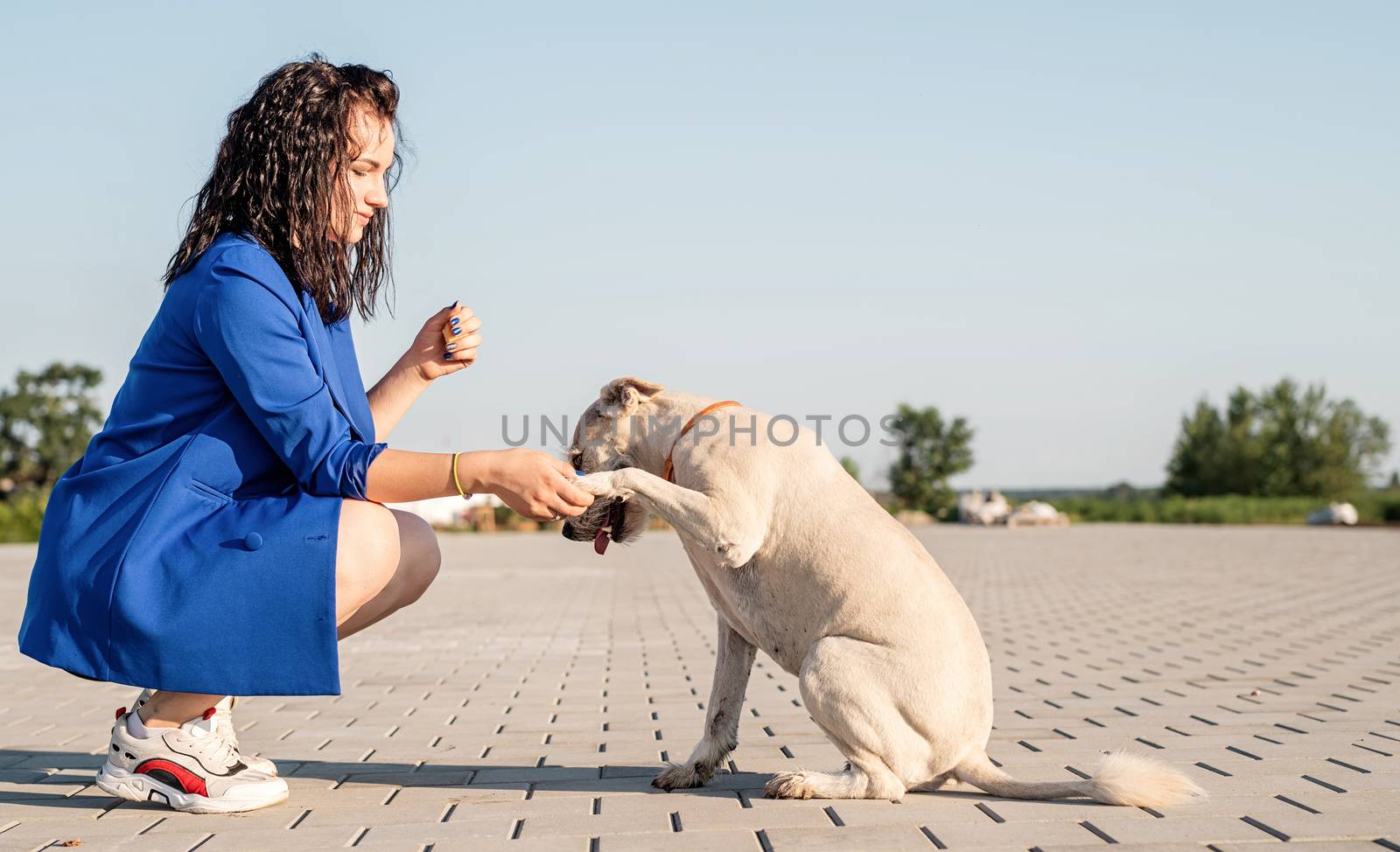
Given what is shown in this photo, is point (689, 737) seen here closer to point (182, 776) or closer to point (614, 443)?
point (614, 443)

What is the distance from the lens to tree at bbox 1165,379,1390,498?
201 feet

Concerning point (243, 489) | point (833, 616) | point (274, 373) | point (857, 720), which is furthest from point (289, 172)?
point (857, 720)

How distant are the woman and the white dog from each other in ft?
1.72

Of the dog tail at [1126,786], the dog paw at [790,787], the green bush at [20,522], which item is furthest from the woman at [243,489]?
the green bush at [20,522]

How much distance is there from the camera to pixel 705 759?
3828 millimetres

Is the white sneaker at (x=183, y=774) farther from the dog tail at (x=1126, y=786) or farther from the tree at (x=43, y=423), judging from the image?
the tree at (x=43, y=423)

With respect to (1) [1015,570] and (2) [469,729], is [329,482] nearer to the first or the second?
(2) [469,729]

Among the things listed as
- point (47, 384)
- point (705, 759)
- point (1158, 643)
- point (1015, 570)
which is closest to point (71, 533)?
point (705, 759)

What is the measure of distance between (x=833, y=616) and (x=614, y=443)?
105cm

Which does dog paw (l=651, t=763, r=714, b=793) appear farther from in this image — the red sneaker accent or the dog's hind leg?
the red sneaker accent

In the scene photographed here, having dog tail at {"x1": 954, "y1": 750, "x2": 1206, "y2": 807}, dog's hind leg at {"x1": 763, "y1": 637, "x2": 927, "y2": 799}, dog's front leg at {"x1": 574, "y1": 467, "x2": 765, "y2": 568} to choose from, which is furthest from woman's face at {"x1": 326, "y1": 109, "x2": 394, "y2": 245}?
dog tail at {"x1": 954, "y1": 750, "x2": 1206, "y2": 807}

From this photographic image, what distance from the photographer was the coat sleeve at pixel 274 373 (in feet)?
11.0

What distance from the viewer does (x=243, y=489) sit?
3.55 metres

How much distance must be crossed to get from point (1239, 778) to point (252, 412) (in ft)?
11.3
